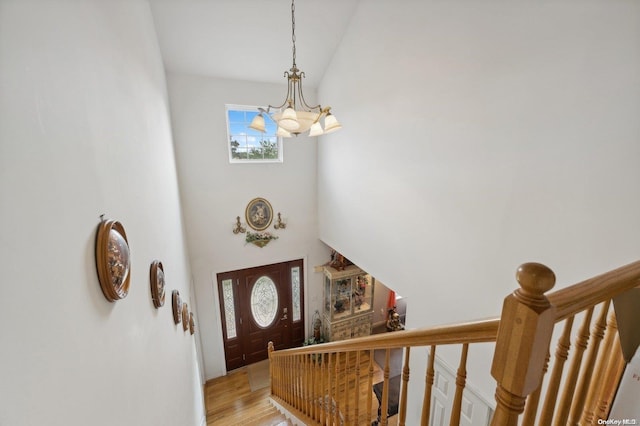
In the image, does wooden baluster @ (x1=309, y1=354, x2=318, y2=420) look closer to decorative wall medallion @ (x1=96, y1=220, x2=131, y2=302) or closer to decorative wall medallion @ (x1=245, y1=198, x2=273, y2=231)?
decorative wall medallion @ (x1=96, y1=220, x2=131, y2=302)

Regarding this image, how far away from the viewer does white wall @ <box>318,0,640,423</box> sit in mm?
1409

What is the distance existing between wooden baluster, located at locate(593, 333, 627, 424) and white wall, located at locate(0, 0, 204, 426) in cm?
167

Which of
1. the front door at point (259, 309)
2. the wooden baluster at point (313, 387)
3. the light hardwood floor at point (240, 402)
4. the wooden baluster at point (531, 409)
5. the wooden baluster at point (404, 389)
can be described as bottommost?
the light hardwood floor at point (240, 402)

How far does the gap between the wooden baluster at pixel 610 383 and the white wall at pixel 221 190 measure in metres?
4.25

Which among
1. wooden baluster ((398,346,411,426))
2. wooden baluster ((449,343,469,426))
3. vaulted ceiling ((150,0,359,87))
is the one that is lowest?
wooden baluster ((398,346,411,426))

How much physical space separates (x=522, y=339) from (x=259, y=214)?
436 cm

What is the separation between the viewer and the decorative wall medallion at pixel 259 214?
179 inches

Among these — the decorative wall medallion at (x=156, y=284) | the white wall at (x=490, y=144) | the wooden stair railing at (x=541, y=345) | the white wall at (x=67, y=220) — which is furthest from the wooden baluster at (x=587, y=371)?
the decorative wall medallion at (x=156, y=284)

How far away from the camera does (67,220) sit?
77cm

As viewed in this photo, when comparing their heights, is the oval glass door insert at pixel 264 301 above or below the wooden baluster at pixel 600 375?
below

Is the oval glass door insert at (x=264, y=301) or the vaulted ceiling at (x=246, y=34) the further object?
the oval glass door insert at (x=264, y=301)

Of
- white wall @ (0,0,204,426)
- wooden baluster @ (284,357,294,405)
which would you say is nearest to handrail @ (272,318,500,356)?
white wall @ (0,0,204,426)

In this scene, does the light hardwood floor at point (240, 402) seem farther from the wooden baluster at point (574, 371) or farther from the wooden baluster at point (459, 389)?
the wooden baluster at point (574, 371)

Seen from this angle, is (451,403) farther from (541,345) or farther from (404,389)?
(541,345)
